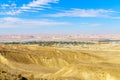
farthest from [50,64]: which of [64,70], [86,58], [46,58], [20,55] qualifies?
[64,70]

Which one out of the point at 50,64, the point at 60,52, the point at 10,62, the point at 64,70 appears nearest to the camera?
the point at 64,70

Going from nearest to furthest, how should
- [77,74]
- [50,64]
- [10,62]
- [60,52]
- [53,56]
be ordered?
[77,74]
[10,62]
[50,64]
[53,56]
[60,52]

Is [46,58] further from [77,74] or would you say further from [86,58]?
[77,74]

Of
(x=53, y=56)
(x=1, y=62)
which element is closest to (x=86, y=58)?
(x=53, y=56)

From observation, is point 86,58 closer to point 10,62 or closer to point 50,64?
point 50,64

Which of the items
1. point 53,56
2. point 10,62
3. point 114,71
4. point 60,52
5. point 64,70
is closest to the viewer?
point 114,71

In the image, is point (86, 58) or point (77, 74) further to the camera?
point (86, 58)
